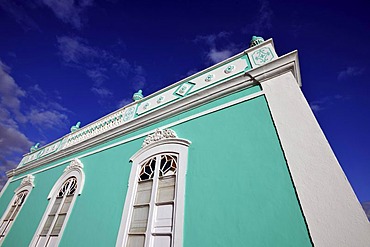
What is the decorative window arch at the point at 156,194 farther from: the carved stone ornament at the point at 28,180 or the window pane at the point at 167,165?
the carved stone ornament at the point at 28,180

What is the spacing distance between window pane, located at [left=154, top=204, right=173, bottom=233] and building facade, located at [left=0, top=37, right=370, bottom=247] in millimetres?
15

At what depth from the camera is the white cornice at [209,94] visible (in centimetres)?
287

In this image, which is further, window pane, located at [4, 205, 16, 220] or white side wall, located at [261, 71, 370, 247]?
window pane, located at [4, 205, 16, 220]

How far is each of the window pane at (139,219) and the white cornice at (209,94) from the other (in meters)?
1.83

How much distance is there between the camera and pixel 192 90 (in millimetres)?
4008

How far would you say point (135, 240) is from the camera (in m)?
2.87

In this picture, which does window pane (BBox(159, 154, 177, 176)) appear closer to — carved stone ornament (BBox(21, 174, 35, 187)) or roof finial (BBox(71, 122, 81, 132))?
roof finial (BBox(71, 122, 81, 132))

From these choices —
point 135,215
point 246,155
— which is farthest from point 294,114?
point 135,215

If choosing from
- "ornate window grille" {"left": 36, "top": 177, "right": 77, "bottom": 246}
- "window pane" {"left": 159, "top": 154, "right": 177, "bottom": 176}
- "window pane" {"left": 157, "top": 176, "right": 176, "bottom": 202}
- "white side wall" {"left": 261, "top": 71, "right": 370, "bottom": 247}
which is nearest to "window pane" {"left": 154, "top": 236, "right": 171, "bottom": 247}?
"window pane" {"left": 157, "top": 176, "right": 176, "bottom": 202}

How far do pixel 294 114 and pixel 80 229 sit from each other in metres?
4.34

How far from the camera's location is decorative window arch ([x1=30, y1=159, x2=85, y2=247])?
4.19 metres

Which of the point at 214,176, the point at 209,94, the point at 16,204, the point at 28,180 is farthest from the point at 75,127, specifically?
the point at 214,176

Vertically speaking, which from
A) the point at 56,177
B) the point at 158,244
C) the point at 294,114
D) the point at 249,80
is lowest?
the point at 158,244

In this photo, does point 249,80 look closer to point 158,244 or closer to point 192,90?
point 192,90
